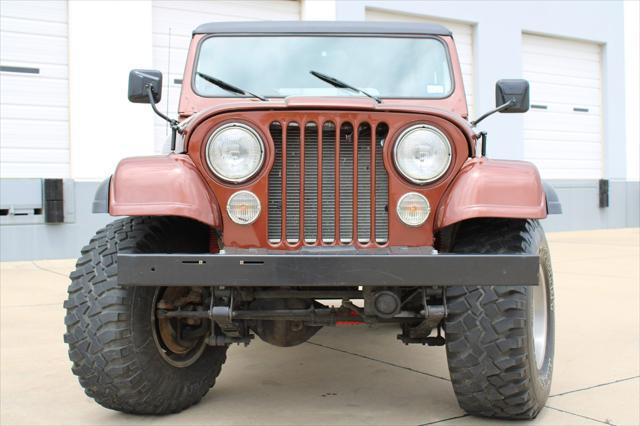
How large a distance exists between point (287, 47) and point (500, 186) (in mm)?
1790

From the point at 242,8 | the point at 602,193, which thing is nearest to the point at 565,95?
the point at 602,193

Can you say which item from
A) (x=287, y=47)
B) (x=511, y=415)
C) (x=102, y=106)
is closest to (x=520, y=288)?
(x=511, y=415)

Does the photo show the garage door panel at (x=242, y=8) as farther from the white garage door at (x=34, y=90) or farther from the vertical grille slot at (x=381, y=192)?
the vertical grille slot at (x=381, y=192)

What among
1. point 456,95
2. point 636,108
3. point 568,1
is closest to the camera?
point 456,95

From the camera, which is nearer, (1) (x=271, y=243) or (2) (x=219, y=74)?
(1) (x=271, y=243)

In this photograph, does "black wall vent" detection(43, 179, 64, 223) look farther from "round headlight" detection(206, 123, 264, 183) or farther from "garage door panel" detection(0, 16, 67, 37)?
"round headlight" detection(206, 123, 264, 183)

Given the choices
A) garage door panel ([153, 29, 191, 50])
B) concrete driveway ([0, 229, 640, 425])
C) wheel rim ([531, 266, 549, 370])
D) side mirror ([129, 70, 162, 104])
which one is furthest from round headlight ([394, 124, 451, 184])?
garage door panel ([153, 29, 191, 50])

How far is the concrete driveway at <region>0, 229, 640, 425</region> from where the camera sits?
329 centimetres

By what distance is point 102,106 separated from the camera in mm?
10469

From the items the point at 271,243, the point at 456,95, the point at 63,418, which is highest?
the point at 456,95

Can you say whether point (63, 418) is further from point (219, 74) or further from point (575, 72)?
point (575, 72)

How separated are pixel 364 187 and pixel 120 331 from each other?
3.85 feet

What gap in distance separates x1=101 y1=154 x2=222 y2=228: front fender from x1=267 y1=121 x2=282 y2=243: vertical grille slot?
0.76 feet

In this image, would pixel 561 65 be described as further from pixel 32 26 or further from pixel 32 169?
pixel 32 169
